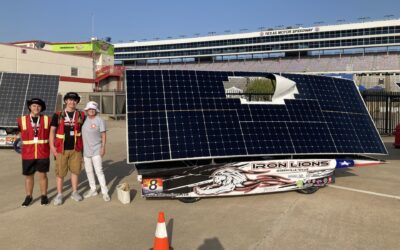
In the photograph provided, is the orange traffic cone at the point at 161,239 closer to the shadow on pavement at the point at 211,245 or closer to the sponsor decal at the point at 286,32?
the shadow on pavement at the point at 211,245

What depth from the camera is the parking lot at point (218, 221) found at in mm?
4973

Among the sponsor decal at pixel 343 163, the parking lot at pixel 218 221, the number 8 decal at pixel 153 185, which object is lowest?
the parking lot at pixel 218 221

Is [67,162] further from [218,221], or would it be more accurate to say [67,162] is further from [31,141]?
[218,221]

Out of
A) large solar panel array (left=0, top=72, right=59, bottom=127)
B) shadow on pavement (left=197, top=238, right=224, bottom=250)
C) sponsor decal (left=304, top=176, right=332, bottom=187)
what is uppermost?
large solar panel array (left=0, top=72, right=59, bottom=127)

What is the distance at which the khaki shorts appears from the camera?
6723 mm

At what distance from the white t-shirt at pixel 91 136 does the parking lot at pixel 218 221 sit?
3.23 ft

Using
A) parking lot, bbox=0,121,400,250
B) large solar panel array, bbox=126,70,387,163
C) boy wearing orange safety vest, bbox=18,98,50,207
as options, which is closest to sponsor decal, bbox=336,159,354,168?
large solar panel array, bbox=126,70,387,163

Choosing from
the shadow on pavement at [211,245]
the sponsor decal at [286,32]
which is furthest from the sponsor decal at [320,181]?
the sponsor decal at [286,32]

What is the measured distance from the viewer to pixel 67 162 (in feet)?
22.6

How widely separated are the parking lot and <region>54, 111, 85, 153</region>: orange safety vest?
1082 millimetres

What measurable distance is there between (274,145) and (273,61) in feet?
291

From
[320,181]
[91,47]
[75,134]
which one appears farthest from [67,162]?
[91,47]

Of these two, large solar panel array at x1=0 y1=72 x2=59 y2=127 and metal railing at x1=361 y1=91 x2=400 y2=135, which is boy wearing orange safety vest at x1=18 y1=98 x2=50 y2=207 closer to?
large solar panel array at x1=0 y1=72 x2=59 y2=127

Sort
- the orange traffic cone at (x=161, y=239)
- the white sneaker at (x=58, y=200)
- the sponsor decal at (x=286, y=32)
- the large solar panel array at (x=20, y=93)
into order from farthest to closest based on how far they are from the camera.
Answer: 1. the sponsor decal at (x=286, y=32)
2. the large solar panel array at (x=20, y=93)
3. the white sneaker at (x=58, y=200)
4. the orange traffic cone at (x=161, y=239)
